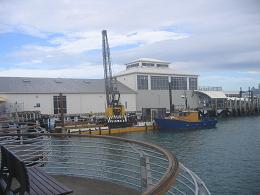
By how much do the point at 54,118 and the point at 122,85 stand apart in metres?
17.0

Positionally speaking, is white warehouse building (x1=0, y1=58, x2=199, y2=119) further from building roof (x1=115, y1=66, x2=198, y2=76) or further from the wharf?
the wharf

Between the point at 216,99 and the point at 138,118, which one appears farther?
the point at 216,99

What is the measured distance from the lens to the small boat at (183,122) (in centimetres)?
5181

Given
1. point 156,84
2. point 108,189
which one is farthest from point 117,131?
point 108,189

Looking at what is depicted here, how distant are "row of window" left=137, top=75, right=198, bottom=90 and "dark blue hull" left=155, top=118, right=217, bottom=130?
13.1 meters

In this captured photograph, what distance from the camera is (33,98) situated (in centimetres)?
5366

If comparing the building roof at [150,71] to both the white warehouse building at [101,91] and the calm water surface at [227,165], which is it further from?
the calm water surface at [227,165]

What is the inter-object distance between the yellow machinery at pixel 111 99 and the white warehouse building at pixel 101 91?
5.74 feet

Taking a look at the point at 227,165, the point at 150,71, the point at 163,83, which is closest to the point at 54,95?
the point at 150,71

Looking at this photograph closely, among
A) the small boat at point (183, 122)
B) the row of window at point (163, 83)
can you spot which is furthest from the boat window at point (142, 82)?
the small boat at point (183, 122)

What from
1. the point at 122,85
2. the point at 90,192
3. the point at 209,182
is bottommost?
the point at 209,182

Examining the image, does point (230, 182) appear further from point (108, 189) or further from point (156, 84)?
point (156, 84)

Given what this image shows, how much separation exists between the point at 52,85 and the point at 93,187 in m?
53.6

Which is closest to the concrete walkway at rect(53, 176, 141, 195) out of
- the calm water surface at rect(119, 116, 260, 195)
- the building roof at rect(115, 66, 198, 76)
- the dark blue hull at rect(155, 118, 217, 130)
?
the calm water surface at rect(119, 116, 260, 195)
